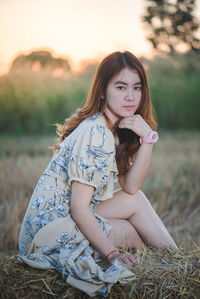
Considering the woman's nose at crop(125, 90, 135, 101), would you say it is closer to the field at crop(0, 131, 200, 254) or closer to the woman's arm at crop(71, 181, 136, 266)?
the woman's arm at crop(71, 181, 136, 266)

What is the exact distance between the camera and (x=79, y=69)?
12117mm

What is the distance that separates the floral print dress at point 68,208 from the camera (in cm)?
190

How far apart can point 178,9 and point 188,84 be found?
233 cm

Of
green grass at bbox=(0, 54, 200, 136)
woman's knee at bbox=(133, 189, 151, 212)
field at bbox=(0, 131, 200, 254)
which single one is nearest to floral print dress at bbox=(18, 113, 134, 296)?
woman's knee at bbox=(133, 189, 151, 212)

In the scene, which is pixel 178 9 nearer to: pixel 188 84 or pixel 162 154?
pixel 188 84

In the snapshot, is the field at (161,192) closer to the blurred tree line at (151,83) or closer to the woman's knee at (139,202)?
the woman's knee at (139,202)

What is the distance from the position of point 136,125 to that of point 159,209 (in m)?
1.73

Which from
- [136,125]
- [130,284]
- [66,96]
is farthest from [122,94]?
[66,96]

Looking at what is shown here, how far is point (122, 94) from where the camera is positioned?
7.69ft

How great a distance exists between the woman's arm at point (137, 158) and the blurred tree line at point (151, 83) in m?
7.70

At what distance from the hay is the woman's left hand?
2.67 feet

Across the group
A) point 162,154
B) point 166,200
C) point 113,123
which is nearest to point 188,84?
point 162,154

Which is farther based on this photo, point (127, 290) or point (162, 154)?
point (162, 154)

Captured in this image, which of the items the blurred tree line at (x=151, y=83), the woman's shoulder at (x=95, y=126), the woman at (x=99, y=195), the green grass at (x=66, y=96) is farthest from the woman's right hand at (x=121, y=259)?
the blurred tree line at (x=151, y=83)
